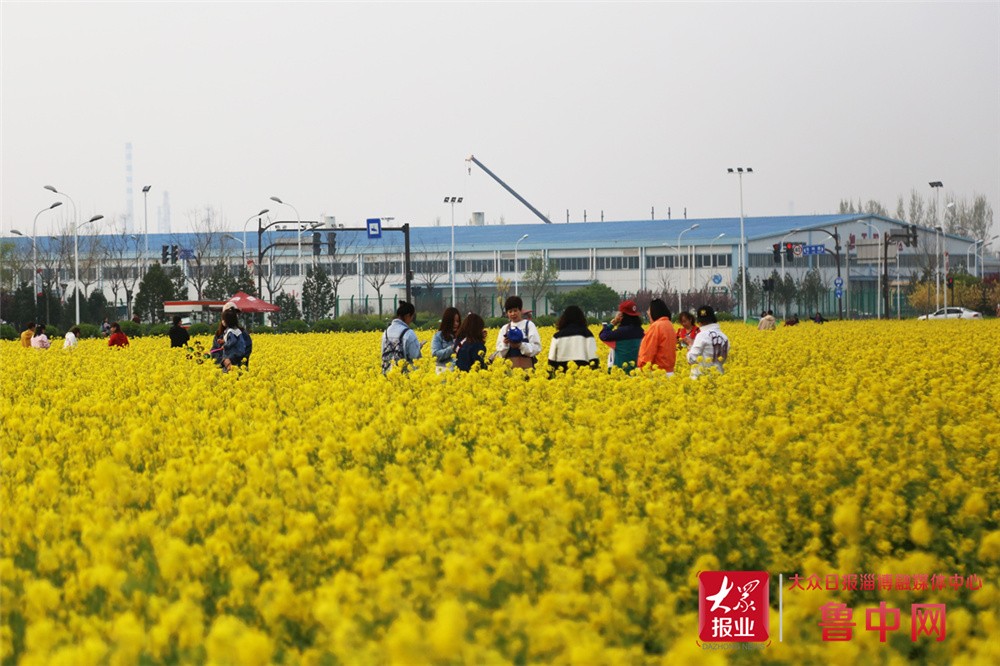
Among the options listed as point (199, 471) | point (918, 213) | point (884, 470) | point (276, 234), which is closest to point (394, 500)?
point (199, 471)

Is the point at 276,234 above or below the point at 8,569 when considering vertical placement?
above

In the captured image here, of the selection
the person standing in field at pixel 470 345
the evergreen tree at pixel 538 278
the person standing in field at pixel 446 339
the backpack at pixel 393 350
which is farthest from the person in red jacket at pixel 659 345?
the evergreen tree at pixel 538 278

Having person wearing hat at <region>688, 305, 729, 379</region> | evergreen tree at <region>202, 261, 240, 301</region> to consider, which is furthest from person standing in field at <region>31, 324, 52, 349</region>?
evergreen tree at <region>202, 261, 240, 301</region>

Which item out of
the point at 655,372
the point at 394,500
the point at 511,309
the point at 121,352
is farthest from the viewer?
the point at 121,352

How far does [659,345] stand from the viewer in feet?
40.6

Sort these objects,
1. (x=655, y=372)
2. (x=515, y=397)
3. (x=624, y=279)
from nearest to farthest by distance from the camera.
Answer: (x=515, y=397)
(x=655, y=372)
(x=624, y=279)

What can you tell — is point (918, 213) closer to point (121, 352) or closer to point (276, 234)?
point (276, 234)

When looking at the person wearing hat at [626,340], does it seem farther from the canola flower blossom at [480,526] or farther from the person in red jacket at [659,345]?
the canola flower blossom at [480,526]

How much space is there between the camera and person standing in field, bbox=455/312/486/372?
12.3 m

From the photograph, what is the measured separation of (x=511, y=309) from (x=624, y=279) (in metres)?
73.7

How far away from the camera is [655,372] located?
36.5 feet

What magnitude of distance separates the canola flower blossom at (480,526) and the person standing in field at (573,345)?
3.34 m

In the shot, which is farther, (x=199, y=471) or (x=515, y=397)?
(x=515, y=397)

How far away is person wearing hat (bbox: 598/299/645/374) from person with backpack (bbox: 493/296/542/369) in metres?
0.73
